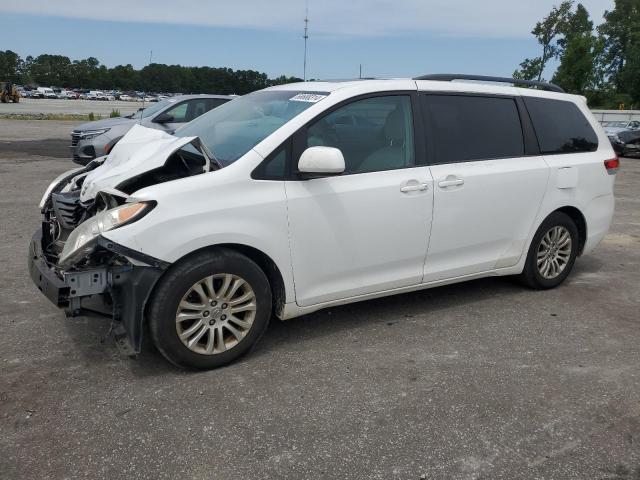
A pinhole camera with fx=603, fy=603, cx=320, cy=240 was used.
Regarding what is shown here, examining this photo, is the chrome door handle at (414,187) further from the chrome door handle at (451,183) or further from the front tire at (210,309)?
the front tire at (210,309)

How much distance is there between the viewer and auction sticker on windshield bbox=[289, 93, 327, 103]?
13.4 feet

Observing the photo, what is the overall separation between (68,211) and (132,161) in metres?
0.56

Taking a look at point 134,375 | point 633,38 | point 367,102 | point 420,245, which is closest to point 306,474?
point 134,375

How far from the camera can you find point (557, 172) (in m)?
5.05

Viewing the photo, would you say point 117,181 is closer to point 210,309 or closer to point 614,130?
point 210,309

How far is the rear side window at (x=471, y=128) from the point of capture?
4441mm

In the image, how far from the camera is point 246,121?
4316 mm

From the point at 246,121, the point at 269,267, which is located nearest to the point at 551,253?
the point at 269,267

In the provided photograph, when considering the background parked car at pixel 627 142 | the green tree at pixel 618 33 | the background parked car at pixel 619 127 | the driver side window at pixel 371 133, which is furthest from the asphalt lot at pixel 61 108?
the green tree at pixel 618 33

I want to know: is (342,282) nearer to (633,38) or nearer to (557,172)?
(557,172)

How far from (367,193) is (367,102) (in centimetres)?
66

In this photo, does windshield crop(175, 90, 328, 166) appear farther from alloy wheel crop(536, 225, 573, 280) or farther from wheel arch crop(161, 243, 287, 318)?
alloy wheel crop(536, 225, 573, 280)

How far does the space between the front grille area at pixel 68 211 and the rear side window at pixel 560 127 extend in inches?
143

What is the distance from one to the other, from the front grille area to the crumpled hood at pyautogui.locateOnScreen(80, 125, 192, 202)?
0.26ft
